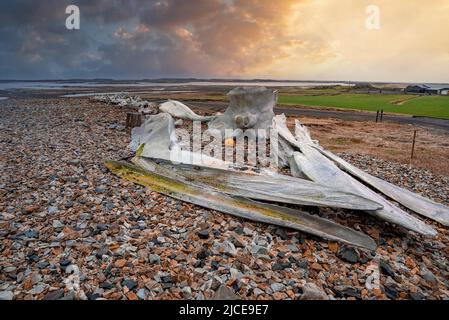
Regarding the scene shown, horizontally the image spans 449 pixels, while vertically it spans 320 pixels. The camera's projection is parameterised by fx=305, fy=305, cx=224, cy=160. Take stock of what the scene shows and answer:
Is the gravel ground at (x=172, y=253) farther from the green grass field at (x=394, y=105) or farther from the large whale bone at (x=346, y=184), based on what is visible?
the green grass field at (x=394, y=105)

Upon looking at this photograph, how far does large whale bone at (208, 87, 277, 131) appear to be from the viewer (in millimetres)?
12727

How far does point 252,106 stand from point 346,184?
27.7 ft

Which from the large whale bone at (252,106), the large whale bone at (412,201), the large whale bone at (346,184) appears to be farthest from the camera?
the large whale bone at (252,106)

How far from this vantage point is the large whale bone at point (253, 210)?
14.2 feet

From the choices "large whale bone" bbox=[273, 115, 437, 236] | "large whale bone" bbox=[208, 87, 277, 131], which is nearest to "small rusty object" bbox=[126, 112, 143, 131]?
"large whale bone" bbox=[208, 87, 277, 131]

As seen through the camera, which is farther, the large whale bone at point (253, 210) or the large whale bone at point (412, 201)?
the large whale bone at point (412, 201)

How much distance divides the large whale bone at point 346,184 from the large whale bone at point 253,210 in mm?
641

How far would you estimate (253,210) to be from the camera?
15.8 ft

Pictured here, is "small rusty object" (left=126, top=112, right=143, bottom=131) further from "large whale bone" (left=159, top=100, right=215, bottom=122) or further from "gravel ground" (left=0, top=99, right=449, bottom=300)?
"gravel ground" (left=0, top=99, right=449, bottom=300)

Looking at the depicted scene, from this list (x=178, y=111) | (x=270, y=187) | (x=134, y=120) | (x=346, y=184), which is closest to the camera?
(x=346, y=184)

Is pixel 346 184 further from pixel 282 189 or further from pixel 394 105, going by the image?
pixel 394 105

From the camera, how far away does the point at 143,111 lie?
18.9m

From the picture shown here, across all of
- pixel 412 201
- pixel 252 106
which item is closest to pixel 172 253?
pixel 412 201

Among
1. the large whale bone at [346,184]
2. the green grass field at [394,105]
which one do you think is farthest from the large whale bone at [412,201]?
the green grass field at [394,105]
